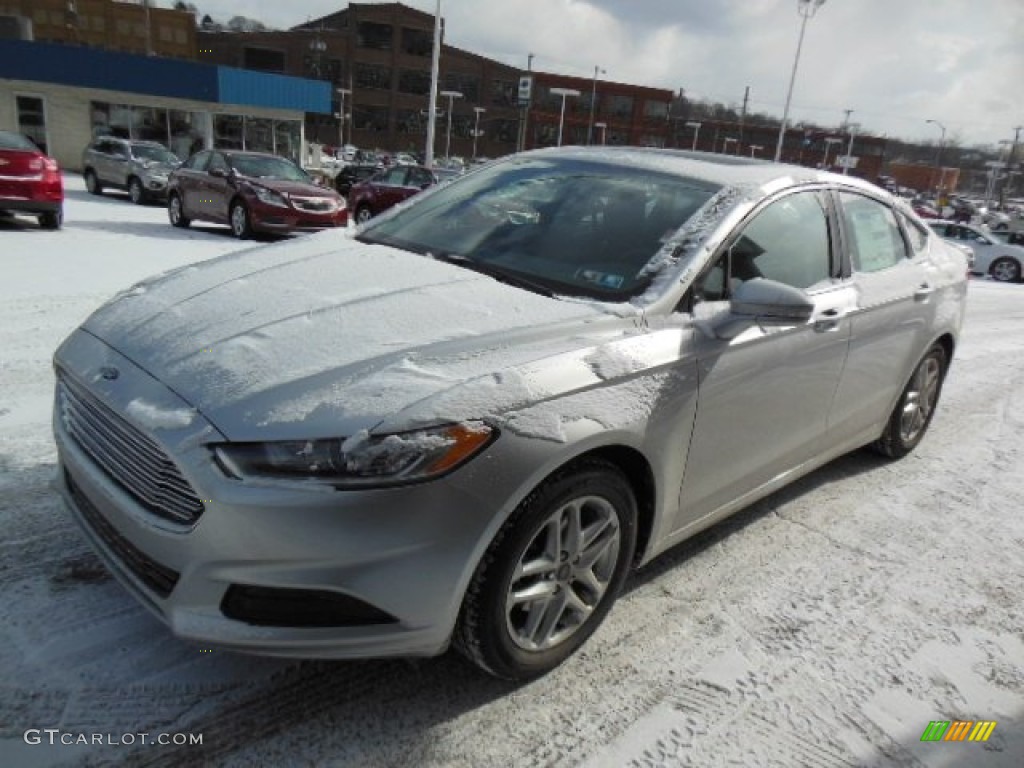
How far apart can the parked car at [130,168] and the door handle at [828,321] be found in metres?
18.6

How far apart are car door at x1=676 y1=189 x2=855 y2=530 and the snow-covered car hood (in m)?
0.47

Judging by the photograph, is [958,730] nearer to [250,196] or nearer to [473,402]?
[473,402]

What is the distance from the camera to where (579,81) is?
93.6 m

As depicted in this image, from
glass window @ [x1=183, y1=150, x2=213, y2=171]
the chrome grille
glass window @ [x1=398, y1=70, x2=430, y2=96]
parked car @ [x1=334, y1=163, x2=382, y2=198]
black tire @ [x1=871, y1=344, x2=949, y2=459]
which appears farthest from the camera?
glass window @ [x1=398, y1=70, x2=430, y2=96]

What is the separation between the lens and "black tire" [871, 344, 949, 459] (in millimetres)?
4453

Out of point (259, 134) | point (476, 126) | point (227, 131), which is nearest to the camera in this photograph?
point (227, 131)

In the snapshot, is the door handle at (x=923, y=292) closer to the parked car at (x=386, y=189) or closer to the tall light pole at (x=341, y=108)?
the parked car at (x=386, y=189)

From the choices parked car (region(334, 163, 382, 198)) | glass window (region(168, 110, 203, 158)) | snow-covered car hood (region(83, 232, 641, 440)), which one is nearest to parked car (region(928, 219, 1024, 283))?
parked car (region(334, 163, 382, 198))

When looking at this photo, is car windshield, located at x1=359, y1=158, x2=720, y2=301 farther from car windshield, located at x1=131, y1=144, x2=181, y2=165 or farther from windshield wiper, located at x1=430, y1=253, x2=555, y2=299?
car windshield, located at x1=131, y1=144, x2=181, y2=165

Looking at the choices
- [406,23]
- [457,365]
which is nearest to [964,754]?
[457,365]

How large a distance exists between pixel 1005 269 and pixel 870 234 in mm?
20648

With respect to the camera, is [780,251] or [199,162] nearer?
[780,251]

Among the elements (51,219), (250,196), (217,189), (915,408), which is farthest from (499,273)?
(217,189)

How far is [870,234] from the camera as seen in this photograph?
3.92m
